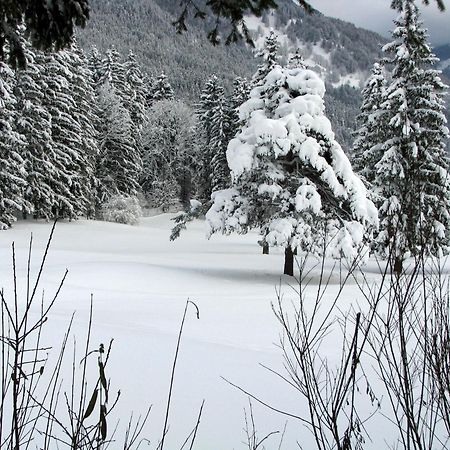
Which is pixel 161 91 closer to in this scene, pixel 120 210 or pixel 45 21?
pixel 120 210

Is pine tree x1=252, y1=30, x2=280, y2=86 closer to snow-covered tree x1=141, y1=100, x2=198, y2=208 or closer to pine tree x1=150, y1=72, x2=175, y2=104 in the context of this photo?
snow-covered tree x1=141, y1=100, x2=198, y2=208

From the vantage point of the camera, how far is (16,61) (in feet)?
8.40

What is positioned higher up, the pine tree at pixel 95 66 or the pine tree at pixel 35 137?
the pine tree at pixel 95 66

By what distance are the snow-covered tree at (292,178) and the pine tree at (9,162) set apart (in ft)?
48.5

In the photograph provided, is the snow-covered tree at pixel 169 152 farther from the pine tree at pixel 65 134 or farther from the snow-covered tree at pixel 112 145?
the pine tree at pixel 65 134

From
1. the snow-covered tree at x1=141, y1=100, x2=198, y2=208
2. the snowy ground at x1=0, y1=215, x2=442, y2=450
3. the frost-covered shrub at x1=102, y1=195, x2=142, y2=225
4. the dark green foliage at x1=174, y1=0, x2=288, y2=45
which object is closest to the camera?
the dark green foliage at x1=174, y1=0, x2=288, y2=45

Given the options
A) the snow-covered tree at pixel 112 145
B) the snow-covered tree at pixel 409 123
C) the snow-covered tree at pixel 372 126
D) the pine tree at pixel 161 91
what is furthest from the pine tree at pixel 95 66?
the snow-covered tree at pixel 409 123

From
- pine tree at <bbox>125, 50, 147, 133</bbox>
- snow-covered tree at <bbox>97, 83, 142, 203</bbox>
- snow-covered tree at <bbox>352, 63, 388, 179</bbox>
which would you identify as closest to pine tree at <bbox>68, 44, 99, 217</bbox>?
snow-covered tree at <bbox>97, 83, 142, 203</bbox>

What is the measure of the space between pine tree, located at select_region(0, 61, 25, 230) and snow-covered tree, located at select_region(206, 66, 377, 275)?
14794 mm

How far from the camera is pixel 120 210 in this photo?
36812 mm

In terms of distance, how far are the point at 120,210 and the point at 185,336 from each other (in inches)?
1238

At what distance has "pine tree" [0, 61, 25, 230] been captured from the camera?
81.5ft

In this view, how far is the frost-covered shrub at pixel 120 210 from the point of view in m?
36.6

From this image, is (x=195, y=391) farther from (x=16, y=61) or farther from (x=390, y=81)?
(x=390, y=81)
